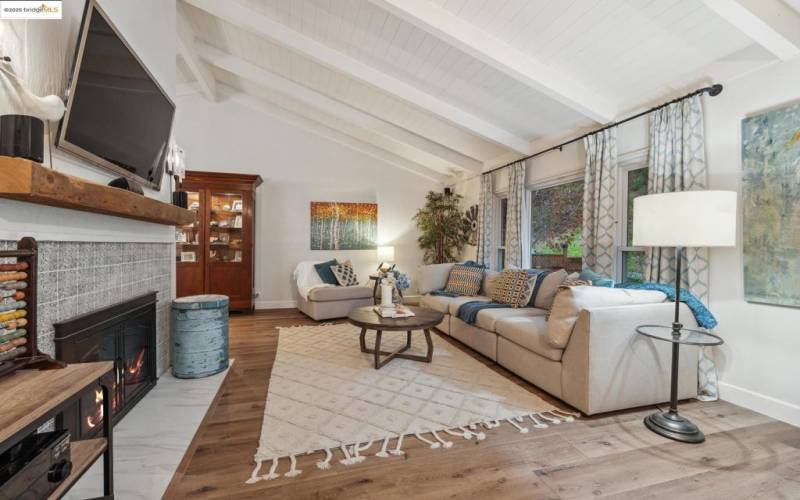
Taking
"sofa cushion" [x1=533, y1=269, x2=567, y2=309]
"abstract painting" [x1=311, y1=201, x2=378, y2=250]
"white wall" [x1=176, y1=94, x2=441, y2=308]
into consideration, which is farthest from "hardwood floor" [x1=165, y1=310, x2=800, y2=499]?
"abstract painting" [x1=311, y1=201, x2=378, y2=250]

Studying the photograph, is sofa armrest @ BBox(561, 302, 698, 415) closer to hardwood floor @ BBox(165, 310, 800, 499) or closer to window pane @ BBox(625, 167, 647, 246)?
hardwood floor @ BBox(165, 310, 800, 499)

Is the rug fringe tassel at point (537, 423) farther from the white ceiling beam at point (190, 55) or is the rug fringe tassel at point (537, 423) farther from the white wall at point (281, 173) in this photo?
the white ceiling beam at point (190, 55)

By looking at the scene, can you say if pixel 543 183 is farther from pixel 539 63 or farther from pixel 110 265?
pixel 110 265

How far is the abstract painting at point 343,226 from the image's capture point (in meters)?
5.96

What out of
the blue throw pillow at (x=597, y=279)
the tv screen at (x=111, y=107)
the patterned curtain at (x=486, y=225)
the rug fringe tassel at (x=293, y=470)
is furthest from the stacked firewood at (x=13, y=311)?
the patterned curtain at (x=486, y=225)

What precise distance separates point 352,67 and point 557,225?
2.90 metres

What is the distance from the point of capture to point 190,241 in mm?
5047

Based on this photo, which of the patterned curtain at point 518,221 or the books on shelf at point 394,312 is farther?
the patterned curtain at point 518,221

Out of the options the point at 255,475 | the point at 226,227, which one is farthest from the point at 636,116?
the point at 226,227

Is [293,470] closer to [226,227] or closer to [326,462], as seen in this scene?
[326,462]

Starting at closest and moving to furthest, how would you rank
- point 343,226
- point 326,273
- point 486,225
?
point 486,225 → point 326,273 → point 343,226

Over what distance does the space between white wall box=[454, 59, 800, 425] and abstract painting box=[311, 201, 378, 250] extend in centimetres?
467

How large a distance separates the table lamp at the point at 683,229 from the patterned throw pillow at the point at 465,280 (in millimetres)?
2247

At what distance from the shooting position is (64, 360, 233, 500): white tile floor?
145 cm
